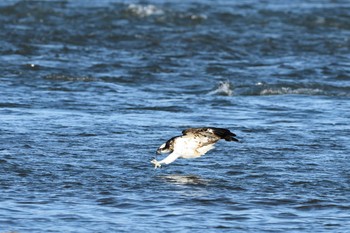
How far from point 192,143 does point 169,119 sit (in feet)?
9.40

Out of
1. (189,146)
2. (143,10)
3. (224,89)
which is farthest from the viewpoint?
(143,10)

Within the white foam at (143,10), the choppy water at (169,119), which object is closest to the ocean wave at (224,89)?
the choppy water at (169,119)

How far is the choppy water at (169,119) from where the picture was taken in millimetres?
7184

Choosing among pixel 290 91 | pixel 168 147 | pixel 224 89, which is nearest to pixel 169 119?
pixel 224 89

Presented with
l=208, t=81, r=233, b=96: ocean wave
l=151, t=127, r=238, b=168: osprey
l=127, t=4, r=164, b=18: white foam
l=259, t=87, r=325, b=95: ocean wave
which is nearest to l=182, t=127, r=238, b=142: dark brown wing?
l=151, t=127, r=238, b=168: osprey

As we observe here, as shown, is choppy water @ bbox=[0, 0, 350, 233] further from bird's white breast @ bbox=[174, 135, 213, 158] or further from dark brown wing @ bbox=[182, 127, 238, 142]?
dark brown wing @ bbox=[182, 127, 238, 142]

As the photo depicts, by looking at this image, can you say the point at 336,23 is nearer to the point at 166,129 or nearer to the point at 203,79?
the point at 203,79

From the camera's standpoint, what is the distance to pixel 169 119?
10922mm

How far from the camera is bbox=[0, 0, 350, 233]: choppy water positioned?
7.18m

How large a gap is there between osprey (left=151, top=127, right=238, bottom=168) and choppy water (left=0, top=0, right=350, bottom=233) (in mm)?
227

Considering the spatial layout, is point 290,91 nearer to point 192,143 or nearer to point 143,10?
point 192,143

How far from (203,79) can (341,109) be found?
2680 millimetres

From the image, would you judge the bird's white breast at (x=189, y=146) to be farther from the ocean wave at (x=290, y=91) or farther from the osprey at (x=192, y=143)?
the ocean wave at (x=290, y=91)

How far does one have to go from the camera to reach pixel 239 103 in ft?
39.8
